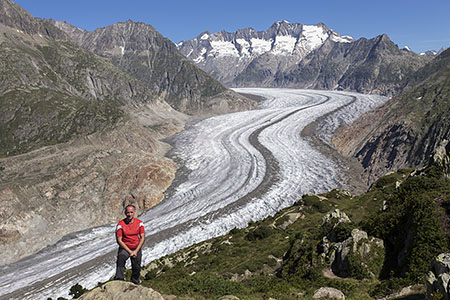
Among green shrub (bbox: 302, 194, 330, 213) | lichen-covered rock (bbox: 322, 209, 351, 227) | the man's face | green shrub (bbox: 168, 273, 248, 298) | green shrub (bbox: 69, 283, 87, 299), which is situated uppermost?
the man's face

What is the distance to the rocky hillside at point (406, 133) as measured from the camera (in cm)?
6981

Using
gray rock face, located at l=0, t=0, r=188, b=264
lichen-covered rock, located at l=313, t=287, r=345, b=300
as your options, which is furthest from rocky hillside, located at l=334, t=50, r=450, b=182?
lichen-covered rock, located at l=313, t=287, r=345, b=300

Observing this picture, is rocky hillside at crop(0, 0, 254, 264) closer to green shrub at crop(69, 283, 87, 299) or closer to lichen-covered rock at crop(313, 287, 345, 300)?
green shrub at crop(69, 283, 87, 299)

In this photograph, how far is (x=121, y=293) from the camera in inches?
419

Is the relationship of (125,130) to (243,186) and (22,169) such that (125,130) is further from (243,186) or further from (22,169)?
(243,186)

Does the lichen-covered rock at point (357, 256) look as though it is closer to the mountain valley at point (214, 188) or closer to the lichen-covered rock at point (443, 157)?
the mountain valley at point (214, 188)

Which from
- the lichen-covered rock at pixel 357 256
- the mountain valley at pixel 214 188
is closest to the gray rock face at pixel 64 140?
the mountain valley at pixel 214 188

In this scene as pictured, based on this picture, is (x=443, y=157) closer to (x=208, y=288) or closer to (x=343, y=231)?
(x=343, y=231)

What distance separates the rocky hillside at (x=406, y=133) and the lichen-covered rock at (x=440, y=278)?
57049mm

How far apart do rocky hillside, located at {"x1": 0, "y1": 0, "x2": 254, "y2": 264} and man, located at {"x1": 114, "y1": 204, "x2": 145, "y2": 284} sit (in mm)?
48926

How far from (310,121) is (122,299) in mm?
119950

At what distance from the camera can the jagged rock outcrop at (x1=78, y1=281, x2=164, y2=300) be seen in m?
10.5

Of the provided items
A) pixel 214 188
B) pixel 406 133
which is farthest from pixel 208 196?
pixel 406 133

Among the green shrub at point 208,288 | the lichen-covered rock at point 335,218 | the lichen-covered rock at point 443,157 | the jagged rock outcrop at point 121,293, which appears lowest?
the lichen-covered rock at point 335,218
